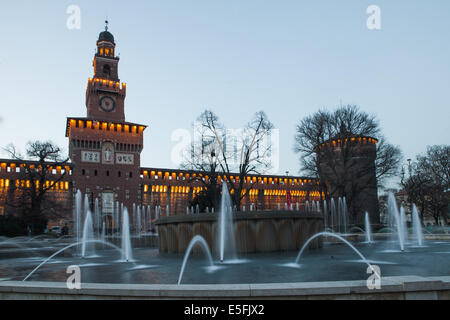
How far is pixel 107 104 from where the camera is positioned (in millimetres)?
61250

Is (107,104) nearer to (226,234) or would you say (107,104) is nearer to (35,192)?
(35,192)

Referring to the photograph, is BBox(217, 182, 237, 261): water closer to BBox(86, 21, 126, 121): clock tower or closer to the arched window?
BBox(86, 21, 126, 121): clock tower

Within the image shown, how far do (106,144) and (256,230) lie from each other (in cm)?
5035

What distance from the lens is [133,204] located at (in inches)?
2260

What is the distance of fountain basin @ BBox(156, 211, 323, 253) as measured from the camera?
1204 centimetres

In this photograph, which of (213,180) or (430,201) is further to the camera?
(430,201)

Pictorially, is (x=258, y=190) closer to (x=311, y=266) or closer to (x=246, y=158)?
(x=246, y=158)

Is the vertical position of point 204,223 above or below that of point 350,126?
below

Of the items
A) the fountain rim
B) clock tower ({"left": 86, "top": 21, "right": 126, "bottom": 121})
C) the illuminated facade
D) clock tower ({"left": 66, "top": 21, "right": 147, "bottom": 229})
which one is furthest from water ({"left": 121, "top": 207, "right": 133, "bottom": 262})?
clock tower ({"left": 86, "top": 21, "right": 126, "bottom": 121})

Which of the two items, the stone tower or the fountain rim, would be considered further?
the stone tower

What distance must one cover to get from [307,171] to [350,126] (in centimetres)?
564

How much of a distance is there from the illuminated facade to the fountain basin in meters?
38.3

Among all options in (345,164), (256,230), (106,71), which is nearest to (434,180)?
(345,164)
